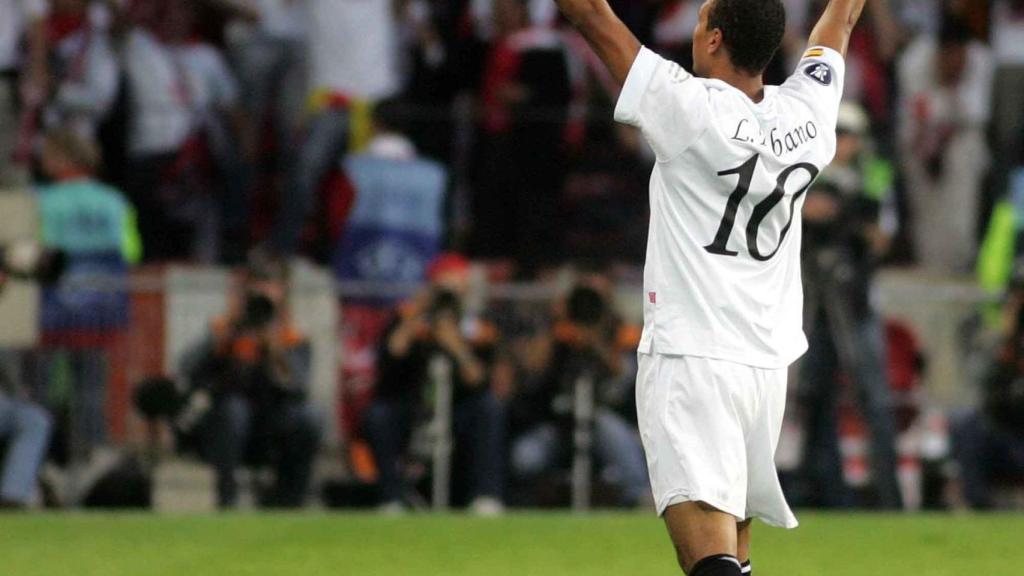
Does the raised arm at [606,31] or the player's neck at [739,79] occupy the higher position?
the raised arm at [606,31]

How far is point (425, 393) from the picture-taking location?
553 inches

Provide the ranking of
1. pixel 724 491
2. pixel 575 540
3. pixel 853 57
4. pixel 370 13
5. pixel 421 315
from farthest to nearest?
pixel 853 57 → pixel 370 13 → pixel 421 315 → pixel 575 540 → pixel 724 491

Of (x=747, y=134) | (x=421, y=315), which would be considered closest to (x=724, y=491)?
(x=747, y=134)

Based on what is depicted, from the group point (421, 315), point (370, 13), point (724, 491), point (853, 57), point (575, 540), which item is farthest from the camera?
point (853, 57)

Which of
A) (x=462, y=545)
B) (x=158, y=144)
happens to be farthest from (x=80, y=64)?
(x=462, y=545)

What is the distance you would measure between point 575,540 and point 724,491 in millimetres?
5666

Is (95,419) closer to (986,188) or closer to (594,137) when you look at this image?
(594,137)

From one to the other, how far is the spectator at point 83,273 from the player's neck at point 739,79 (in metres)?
8.38

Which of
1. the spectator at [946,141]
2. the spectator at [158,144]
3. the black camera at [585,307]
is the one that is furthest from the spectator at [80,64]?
the spectator at [946,141]

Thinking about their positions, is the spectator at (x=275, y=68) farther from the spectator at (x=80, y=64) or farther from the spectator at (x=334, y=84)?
the spectator at (x=80, y=64)

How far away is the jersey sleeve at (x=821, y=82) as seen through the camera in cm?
678

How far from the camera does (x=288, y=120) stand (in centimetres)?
1659

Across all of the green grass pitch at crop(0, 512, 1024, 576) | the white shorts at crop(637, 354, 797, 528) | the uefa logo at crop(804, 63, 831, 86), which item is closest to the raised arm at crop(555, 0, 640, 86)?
the uefa logo at crop(804, 63, 831, 86)

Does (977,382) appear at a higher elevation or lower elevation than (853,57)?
lower
